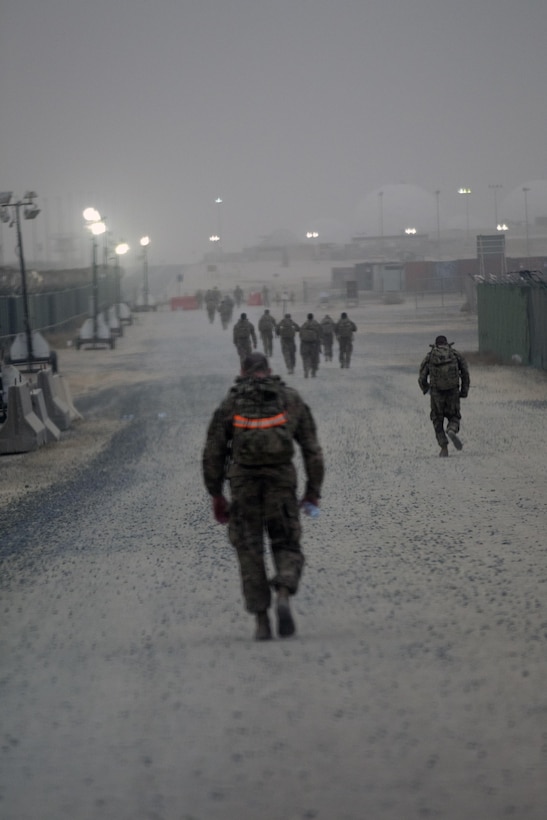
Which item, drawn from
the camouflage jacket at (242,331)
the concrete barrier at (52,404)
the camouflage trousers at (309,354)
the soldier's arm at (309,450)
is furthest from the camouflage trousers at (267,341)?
the soldier's arm at (309,450)

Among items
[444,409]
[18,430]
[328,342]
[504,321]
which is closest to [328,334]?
[328,342]

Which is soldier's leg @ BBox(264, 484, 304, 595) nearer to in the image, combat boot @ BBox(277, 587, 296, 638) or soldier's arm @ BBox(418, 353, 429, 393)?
combat boot @ BBox(277, 587, 296, 638)

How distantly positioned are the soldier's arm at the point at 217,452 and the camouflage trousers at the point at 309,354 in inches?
854

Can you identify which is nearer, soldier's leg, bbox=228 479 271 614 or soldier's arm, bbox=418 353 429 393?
soldier's leg, bbox=228 479 271 614

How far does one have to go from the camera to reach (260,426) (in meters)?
7.11

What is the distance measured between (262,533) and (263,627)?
543 mm

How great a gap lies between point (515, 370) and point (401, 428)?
438 inches

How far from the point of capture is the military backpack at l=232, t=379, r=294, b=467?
709 cm

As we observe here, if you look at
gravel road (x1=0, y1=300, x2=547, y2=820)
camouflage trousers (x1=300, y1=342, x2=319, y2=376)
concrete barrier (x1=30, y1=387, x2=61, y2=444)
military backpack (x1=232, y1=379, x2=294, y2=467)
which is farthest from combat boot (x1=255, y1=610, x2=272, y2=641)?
camouflage trousers (x1=300, y1=342, x2=319, y2=376)

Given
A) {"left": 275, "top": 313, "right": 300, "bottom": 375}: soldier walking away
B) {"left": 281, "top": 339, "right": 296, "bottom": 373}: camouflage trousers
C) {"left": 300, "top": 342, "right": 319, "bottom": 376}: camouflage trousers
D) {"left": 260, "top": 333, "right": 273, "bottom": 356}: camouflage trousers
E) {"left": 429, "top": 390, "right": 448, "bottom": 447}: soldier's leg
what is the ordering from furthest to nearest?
{"left": 260, "top": 333, "right": 273, "bottom": 356}: camouflage trousers → {"left": 281, "top": 339, "right": 296, "bottom": 373}: camouflage trousers → {"left": 275, "top": 313, "right": 300, "bottom": 375}: soldier walking away → {"left": 300, "top": 342, "right": 319, "bottom": 376}: camouflage trousers → {"left": 429, "top": 390, "right": 448, "bottom": 447}: soldier's leg

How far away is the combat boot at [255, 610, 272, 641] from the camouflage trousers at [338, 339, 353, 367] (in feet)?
79.7

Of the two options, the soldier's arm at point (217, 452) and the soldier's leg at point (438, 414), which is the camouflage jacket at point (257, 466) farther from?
the soldier's leg at point (438, 414)

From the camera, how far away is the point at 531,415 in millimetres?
20078

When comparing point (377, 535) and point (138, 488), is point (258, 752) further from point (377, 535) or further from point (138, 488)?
point (138, 488)
